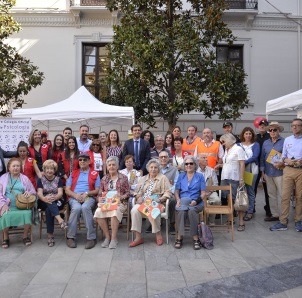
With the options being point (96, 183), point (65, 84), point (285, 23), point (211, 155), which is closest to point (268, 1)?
point (285, 23)

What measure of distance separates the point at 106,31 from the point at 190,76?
555cm

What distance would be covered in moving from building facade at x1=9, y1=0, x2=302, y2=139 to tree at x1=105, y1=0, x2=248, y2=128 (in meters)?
3.08

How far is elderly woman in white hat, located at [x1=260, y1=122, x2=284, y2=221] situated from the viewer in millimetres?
7738

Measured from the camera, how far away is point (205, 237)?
6230 millimetres

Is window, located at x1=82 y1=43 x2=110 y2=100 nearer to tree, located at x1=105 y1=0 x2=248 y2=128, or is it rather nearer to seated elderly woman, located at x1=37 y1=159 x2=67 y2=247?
tree, located at x1=105 y1=0 x2=248 y2=128

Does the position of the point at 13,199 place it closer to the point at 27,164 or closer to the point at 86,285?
the point at 27,164

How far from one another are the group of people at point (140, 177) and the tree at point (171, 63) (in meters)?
3.94

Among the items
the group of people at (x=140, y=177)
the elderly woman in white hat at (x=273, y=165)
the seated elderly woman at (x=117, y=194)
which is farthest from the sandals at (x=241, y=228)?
the seated elderly woman at (x=117, y=194)

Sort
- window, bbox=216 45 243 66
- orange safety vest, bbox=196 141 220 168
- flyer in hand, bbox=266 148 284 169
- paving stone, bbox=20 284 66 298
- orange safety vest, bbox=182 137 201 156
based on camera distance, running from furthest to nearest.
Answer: window, bbox=216 45 243 66 → orange safety vest, bbox=182 137 201 156 → orange safety vest, bbox=196 141 220 168 → flyer in hand, bbox=266 148 284 169 → paving stone, bbox=20 284 66 298

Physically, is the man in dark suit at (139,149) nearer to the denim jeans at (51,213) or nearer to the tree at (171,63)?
the denim jeans at (51,213)

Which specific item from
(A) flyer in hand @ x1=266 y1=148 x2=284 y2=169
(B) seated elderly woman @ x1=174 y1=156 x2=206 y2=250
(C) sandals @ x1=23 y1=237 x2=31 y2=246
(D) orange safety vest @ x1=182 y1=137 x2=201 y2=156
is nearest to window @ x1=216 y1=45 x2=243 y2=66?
(D) orange safety vest @ x1=182 y1=137 x2=201 y2=156

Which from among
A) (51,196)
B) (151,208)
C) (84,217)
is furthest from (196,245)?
(51,196)

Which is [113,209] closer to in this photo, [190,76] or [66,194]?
[66,194]

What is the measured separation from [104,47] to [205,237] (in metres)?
12.0
